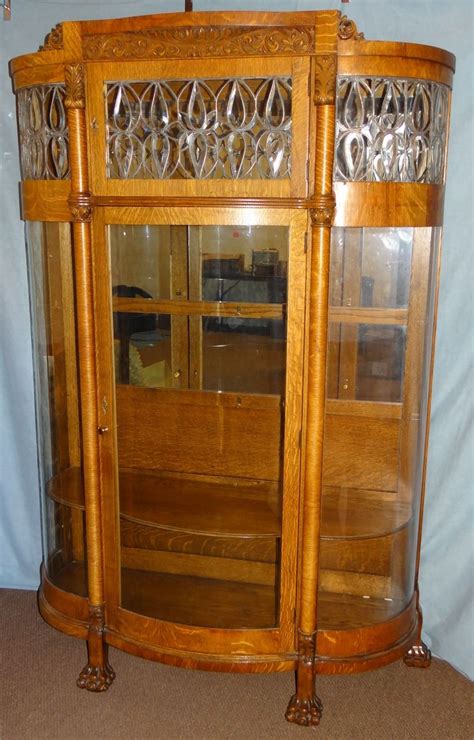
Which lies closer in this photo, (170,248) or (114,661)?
(170,248)

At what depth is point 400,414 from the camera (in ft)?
7.48

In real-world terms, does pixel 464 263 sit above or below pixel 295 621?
above

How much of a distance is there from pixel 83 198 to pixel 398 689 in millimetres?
1815

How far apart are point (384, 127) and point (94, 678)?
1.87 m

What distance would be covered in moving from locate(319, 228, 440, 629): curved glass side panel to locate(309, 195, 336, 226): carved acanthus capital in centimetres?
28

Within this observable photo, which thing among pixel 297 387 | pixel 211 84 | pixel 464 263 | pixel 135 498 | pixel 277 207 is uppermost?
pixel 211 84

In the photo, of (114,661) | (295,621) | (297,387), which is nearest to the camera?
(297,387)

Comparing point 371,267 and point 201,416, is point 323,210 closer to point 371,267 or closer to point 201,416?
point 371,267

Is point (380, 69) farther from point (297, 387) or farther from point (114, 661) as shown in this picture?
point (114, 661)

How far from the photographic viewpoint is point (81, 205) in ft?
6.33

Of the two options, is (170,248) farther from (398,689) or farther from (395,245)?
(398,689)


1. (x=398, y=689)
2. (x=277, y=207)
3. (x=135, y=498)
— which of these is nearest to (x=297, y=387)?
(x=277, y=207)

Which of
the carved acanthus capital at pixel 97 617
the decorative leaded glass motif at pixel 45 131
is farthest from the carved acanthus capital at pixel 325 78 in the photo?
the carved acanthus capital at pixel 97 617

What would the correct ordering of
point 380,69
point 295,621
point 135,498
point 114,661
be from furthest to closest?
1. point 114,661
2. point 135,498
3. point 295,621
4. point 380,69
